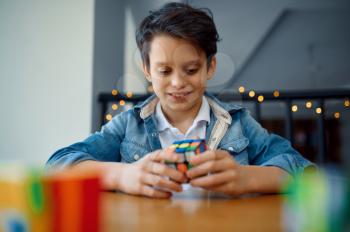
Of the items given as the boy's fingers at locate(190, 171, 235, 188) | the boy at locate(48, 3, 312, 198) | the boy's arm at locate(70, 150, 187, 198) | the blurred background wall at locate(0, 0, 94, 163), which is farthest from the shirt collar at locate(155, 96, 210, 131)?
the blurred background wall at locate(0, 0, 94, 163)

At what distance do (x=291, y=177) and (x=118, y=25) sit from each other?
1644mm

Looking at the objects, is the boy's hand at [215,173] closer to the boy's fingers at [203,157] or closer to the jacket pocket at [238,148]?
the boy's fingers at [203,157]

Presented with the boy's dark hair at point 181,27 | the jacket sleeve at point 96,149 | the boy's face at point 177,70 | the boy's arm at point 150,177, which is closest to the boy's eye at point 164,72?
the boy's face at point 177,70

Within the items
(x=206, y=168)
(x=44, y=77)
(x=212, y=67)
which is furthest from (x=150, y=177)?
(x=44, y=77)

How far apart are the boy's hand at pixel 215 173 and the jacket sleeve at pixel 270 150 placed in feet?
0.69

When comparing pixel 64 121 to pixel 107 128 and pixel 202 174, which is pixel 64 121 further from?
pixel 202 174

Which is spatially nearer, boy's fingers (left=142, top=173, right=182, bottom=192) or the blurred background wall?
boy's fingers (left=142, top=173, right=182, bottom=192)

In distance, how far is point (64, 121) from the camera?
1803mm

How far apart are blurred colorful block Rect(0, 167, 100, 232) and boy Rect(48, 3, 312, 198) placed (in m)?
0.41

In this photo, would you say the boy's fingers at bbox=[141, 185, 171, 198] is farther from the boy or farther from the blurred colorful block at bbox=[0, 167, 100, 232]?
the blurred colorful block at bbox=[0, 167, 100, 232]

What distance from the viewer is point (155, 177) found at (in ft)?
2.16

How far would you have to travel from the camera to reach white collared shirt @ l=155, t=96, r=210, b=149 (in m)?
1.10

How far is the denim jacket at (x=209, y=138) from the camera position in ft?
A: 3.35

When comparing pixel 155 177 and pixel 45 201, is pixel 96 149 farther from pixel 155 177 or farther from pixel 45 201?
pixel 45 201
